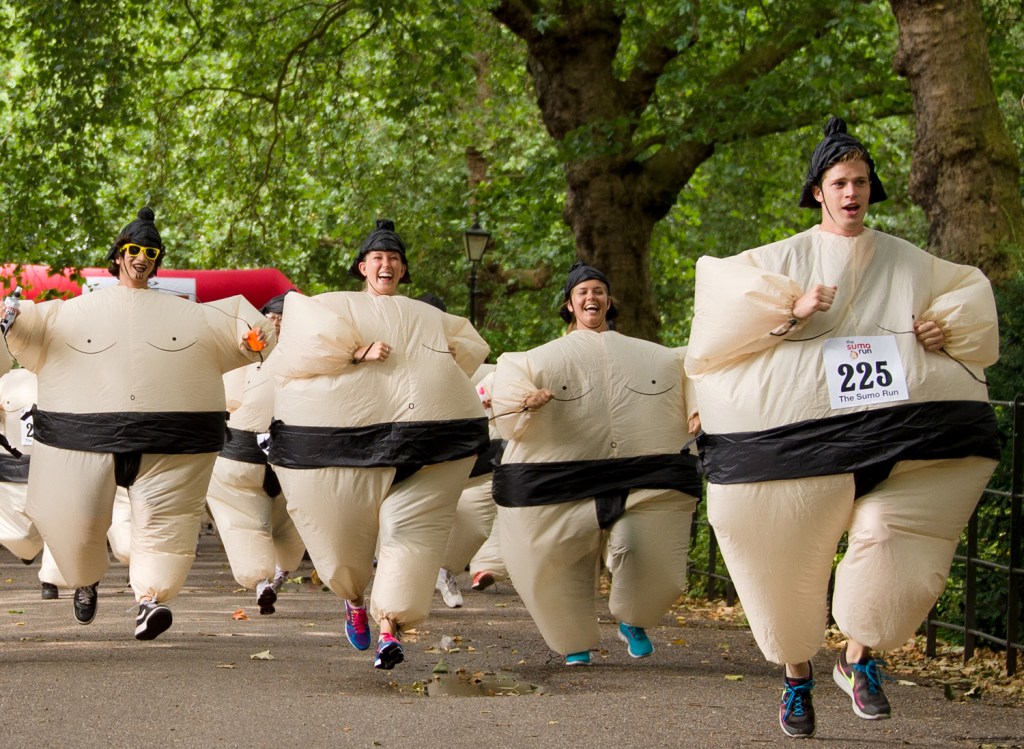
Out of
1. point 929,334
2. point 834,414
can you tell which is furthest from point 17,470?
point 929,334

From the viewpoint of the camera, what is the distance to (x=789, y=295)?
19.6ft

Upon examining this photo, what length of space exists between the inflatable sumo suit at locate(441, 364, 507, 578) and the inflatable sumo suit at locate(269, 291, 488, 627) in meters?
3.30

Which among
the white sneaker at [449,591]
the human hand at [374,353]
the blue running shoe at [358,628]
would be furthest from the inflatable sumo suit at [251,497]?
the human hand at [374,353]

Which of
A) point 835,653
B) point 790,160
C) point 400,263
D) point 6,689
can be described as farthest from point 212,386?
point 790,160

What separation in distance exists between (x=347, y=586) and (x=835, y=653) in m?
2.81

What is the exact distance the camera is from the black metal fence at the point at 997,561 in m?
8.07

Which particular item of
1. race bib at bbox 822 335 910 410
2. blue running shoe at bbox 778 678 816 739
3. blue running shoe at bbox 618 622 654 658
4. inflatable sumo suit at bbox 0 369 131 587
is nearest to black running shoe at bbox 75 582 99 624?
inflatable sumo suit at bbox 0 369 131 587

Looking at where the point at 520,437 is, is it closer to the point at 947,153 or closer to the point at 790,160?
the point at 947,153

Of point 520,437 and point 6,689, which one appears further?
point 520,437

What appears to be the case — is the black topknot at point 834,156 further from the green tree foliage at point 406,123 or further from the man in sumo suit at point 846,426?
the green tree foliage at point 406,123

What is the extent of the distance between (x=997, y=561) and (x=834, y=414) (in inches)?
118

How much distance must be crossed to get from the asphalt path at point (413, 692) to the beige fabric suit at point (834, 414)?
524mm

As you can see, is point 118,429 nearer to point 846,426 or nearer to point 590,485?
point 590,485

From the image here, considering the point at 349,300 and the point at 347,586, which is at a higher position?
the point at 349,300
